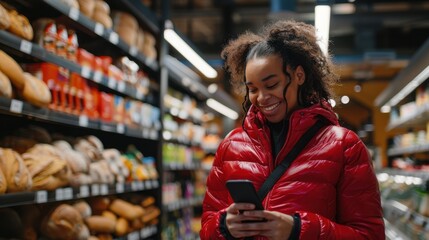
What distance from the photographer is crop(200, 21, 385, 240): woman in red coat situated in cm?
151

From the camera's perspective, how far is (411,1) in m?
10.3

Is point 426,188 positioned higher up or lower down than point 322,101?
lower down

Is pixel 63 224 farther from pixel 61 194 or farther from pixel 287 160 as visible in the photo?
pixel 287 160

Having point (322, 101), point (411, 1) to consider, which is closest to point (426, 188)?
point (322, 101)

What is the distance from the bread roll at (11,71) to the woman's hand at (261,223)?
1.60 meters

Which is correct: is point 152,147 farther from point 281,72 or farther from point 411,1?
point 411,1

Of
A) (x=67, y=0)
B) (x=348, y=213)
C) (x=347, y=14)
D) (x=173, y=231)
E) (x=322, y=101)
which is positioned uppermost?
(x=347, y=14)

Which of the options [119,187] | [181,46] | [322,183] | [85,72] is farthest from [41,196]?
[181,46]

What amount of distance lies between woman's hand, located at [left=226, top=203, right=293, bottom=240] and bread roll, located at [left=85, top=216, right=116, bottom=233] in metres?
2.12

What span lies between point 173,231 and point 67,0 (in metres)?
3.64

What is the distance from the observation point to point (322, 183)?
61.6 inches

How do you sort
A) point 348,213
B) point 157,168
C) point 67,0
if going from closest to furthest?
point 348,213
point 67,0
point 157,168

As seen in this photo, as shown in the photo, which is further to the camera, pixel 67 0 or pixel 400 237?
pixel 400 237

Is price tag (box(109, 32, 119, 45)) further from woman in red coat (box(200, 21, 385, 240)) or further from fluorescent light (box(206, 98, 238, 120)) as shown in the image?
fluorescent light (box(206, 98, 238, 120))
